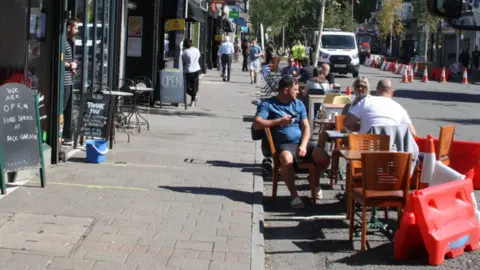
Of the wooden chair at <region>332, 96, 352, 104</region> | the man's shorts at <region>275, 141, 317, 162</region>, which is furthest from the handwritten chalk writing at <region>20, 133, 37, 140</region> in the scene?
the wooden chair at <region>332, 96, 352, 104</region>

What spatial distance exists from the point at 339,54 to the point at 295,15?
5.95 metres

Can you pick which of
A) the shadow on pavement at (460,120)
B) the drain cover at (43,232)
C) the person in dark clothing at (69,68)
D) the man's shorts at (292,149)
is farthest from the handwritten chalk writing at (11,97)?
the shadow on pavement at (460,120)

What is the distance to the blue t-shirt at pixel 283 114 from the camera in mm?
9625

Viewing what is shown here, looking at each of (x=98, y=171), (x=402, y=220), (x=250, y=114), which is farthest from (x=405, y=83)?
(x=402, y=220)

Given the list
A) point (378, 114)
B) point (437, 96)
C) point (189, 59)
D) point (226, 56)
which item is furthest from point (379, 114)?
point (226, 56)

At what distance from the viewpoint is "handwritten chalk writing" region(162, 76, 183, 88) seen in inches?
728

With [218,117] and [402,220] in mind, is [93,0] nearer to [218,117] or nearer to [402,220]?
[218,117]

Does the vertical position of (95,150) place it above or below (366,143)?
below

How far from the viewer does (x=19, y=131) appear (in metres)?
8.56

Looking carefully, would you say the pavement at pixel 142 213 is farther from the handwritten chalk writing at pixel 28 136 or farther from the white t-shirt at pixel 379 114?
the white t-shirt at pixel 379 114

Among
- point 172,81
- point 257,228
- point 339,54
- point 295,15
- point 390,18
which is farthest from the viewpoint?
point 390,18

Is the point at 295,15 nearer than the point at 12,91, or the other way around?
the point at 12,91

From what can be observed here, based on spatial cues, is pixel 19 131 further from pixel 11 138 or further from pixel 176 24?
pixel 176 24

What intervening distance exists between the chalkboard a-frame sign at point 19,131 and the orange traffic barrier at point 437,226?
3984 mm
